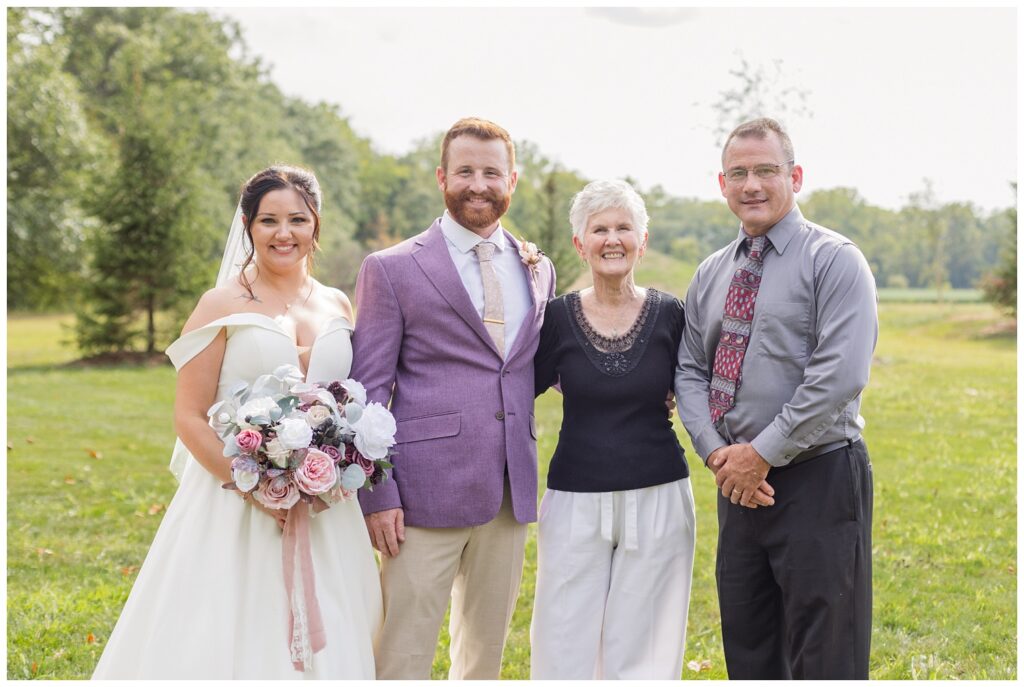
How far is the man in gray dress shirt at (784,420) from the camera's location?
389 centimetres

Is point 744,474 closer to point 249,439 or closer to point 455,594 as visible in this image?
point 455,594

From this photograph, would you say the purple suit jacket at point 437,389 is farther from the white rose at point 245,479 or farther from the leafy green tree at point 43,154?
the leafy green tree at point 43,154

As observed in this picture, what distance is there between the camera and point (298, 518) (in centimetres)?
398

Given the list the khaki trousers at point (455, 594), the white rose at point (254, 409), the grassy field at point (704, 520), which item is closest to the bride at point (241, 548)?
the khaki trousers at point (455, 594)

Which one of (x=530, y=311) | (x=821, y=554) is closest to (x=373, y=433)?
(x=530, y=311)

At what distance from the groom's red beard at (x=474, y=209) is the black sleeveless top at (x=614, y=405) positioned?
1.83 feet

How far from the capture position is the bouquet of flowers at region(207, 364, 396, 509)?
3.62 m

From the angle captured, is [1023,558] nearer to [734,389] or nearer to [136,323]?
[734,389]

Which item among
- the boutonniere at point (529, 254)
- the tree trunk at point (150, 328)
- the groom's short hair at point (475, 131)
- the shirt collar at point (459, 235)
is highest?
the groom's short hair at point (475, 131)

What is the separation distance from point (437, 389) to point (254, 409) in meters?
A: 0.85

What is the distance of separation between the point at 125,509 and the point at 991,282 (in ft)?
79.9

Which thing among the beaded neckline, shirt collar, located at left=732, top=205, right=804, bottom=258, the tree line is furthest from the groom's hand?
the tree line

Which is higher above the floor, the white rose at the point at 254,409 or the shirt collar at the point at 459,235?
the shirt collar at the point at 459,235

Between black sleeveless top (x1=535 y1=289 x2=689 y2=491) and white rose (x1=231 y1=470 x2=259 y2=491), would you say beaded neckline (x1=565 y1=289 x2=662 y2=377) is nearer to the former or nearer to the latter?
black sleeveless top (x1=535 y1=289 x2=689 y2=491)
